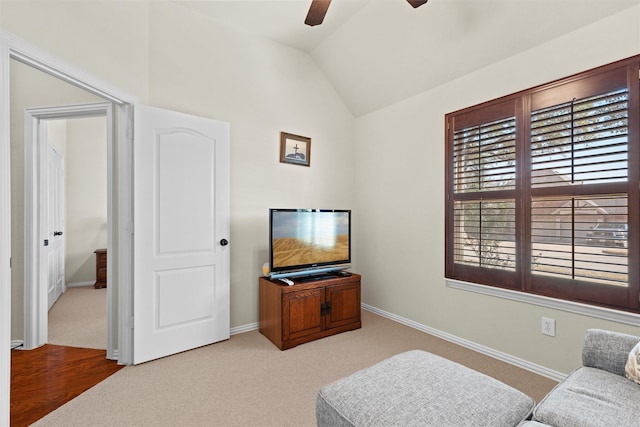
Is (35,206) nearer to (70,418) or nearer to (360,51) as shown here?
(70,418)

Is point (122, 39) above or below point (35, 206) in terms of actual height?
above

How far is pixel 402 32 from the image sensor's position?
288cm

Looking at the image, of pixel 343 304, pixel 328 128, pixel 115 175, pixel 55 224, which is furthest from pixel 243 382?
pixel 55 224

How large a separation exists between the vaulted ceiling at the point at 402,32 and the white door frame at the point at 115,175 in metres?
1.21

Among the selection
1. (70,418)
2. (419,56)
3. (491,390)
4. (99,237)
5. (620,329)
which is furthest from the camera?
(99,237)

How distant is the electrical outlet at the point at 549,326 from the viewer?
2.28 m

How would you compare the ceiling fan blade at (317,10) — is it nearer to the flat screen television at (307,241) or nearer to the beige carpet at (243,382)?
the flat screen television at (307,241)

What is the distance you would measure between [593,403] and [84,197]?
6460 millimetres

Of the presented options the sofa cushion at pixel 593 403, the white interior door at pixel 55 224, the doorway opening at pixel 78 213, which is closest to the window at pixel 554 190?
the sofa cushion at pixel 593 403

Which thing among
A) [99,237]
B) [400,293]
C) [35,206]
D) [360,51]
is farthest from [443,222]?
[99,237]

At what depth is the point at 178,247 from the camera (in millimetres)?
2688

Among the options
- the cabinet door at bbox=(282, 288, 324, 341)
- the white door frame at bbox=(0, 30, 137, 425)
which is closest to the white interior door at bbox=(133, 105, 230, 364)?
the white door frame at bbox=(0, 30, 137, 425)

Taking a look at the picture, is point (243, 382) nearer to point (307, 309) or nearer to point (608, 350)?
point (307, 309)

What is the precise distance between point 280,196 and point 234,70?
4.43 feet
